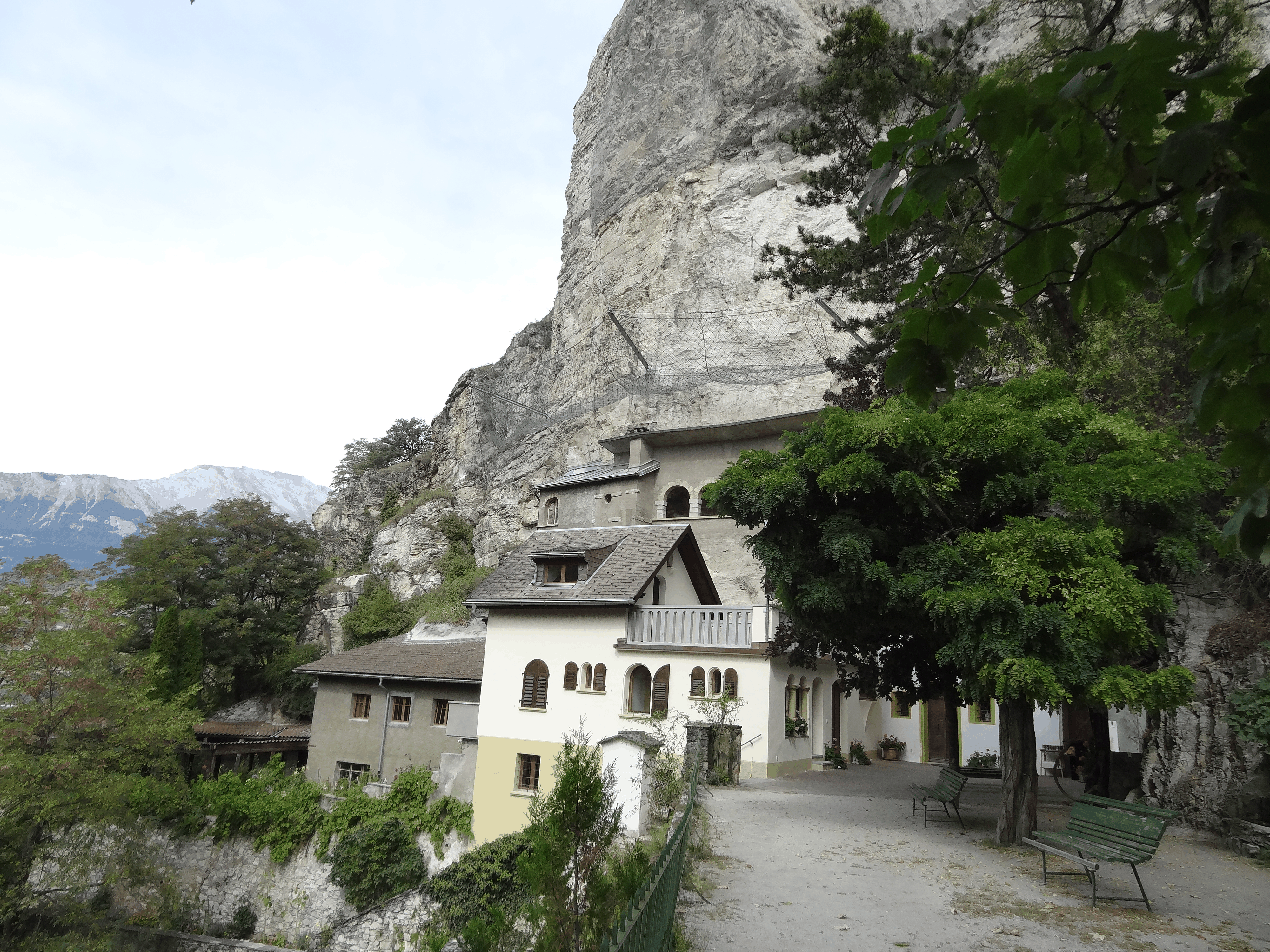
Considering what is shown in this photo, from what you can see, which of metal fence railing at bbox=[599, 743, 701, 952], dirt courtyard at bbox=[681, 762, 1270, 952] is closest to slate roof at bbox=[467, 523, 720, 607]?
dirt courtyard at bbox=[681, 762, 1270, 952]

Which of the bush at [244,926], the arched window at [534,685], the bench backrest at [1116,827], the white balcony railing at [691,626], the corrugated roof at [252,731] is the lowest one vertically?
the bush at [244,926]

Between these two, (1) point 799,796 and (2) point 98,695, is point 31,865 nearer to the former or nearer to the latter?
(2) point 98,695

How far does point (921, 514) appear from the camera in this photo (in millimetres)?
10719

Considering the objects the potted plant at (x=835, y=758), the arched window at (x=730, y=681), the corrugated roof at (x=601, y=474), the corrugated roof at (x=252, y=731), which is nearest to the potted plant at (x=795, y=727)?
the arched window at (x=730, y=681)

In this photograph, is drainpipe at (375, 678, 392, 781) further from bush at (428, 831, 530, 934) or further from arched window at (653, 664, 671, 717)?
arched window at (653, 664, 671, 717)

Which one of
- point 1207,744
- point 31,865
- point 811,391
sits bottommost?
point 31,865

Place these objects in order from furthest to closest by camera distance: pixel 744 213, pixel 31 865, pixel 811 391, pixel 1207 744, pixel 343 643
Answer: pixel 744 213 < pixel 343 643 < pixel 811 391 < pixel 31 865 < pixel 1207 744

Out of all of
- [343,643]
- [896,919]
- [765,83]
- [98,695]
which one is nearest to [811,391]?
[765,83]

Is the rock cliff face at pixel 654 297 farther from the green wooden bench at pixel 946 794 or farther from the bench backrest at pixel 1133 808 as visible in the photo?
the bench backrest at pixel 1133 808

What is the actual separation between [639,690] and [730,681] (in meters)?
2.36

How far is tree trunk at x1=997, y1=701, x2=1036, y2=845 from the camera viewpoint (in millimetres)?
9820

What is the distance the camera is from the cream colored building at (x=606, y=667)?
18141mm

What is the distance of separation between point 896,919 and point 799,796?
8063 millimetres

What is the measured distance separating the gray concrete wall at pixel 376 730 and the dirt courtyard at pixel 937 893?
1381cm
